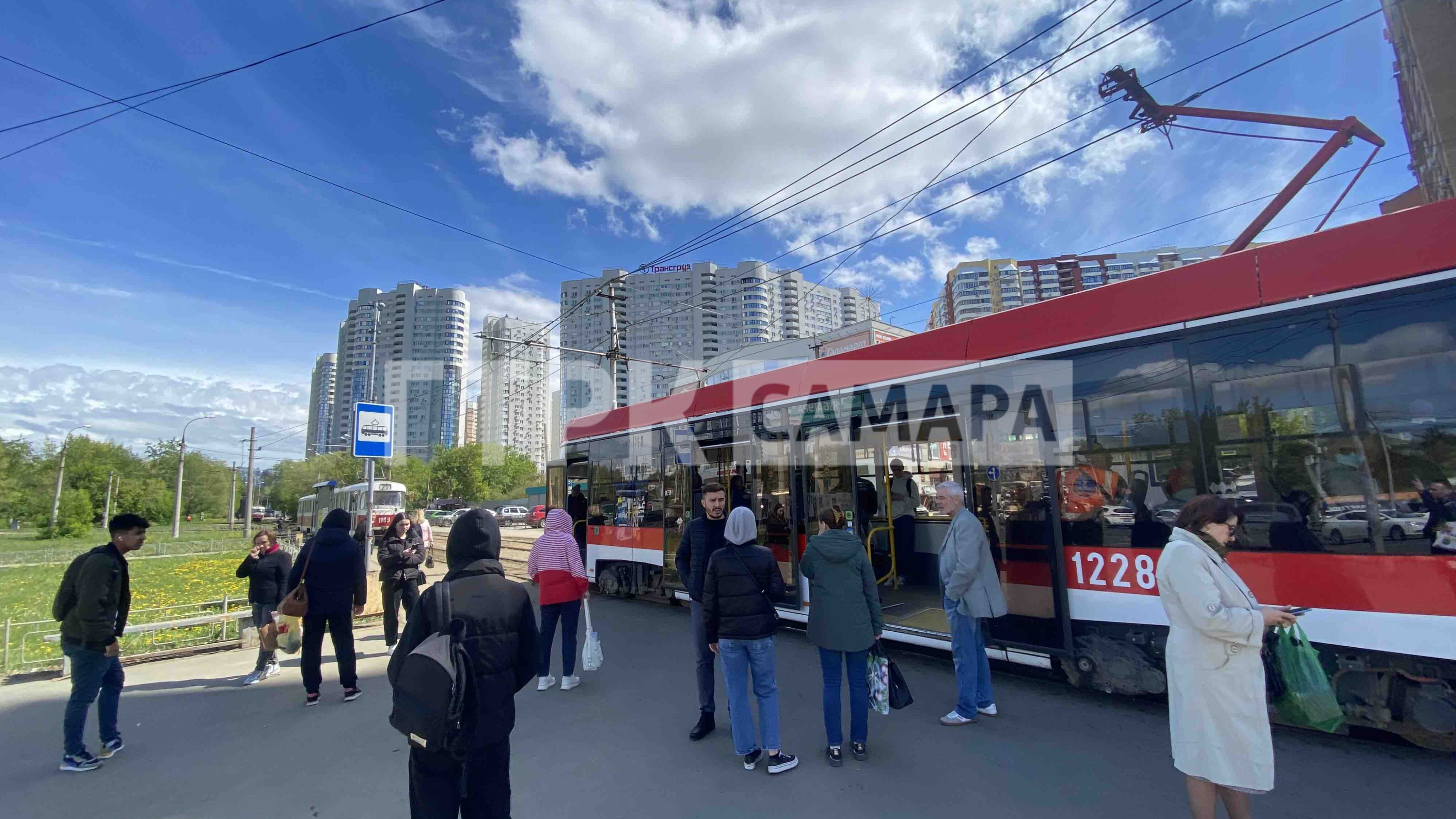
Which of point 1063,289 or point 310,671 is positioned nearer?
point 310,671

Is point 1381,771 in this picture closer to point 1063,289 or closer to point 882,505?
point 882,505

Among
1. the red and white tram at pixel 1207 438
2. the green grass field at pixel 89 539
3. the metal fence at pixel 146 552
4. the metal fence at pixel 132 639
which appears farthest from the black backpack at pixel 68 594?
the green grass field at pixel 89 539

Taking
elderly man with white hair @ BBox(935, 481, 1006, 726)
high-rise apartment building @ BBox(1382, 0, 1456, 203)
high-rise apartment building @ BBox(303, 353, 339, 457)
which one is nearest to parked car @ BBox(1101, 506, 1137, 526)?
elderly man with white hair @ BBox(935, 481, 1006, 726)

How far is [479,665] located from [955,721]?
3.66 metres

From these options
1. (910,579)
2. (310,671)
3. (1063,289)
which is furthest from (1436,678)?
(1063,289)

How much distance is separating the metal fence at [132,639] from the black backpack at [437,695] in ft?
21.5

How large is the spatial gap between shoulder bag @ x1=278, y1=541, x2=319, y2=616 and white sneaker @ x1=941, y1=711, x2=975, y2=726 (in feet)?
18.0

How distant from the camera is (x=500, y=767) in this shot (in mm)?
2650

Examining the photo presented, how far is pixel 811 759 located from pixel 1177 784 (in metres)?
2.17

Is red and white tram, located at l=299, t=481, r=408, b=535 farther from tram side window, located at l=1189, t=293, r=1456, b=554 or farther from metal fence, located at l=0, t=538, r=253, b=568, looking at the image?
tram side window, located at l=1189, t=293, r=1456, b=554

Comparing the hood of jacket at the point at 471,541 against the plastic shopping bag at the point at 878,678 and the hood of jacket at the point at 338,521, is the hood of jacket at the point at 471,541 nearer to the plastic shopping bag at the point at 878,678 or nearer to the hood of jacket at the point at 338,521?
the plastic shopping bag at the point at 878,678

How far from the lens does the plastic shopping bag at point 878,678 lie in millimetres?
4039

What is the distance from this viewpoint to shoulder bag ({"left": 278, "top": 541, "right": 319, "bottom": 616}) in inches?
214

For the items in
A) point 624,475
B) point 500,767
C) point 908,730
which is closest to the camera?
point 500,767
